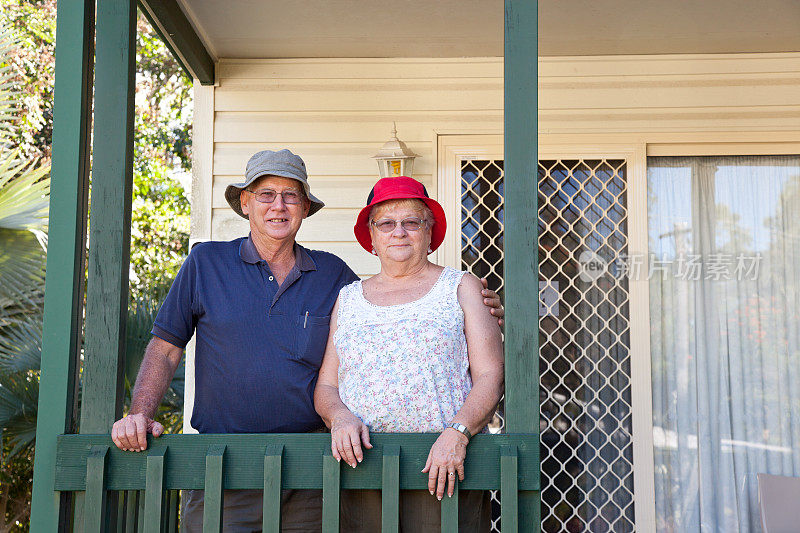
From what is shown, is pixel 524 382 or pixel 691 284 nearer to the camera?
pixel 524 382

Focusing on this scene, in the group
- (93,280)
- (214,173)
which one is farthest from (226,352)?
(214,173)

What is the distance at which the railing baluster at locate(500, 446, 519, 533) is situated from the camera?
2.11 m

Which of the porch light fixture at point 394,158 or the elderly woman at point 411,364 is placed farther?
the porch light fixture at point 394,158

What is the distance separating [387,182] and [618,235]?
221 centimetres

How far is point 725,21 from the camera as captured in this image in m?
3.87

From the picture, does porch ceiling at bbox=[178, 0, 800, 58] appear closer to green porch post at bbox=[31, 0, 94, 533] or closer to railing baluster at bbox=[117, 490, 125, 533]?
green porch post at bbox=[31, 0, 94, 533]

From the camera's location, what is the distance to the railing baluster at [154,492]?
215 centimetres

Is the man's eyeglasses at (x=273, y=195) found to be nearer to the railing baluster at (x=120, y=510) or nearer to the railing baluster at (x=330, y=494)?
the railing baluster at (x=330, y=494)

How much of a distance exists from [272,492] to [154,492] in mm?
326

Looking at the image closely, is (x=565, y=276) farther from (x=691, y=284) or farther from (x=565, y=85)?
(x=565, y=85)

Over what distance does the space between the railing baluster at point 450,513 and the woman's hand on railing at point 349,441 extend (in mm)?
253

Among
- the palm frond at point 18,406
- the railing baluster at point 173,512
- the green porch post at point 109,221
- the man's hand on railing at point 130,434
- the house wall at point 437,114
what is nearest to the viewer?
the man's hand on railing at point 130,434

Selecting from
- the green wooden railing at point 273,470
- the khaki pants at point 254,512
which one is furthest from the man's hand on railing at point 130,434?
the khaki pants at point 254,512

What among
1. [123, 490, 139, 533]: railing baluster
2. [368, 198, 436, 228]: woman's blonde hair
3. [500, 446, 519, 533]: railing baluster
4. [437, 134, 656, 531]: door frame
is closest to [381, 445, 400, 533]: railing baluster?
[500, 446, 519, 533]: railing baluster
